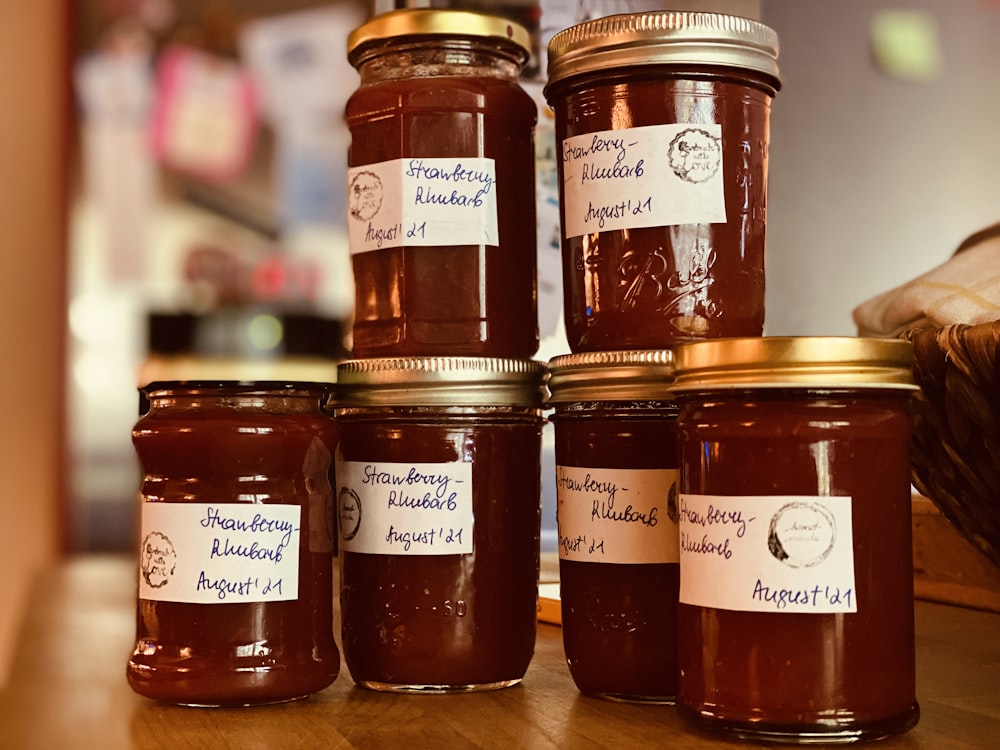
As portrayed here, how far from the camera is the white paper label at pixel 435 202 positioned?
873 millimetres

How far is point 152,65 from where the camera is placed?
290 cm

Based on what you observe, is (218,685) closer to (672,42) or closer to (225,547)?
(225,547)

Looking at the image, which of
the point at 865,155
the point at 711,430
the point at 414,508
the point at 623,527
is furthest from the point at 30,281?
the point at 711,430

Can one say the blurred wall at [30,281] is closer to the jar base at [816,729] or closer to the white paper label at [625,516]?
the white paper label at [625,516]

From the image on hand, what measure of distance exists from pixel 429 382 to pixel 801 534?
29cm

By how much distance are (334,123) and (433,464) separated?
2176mm

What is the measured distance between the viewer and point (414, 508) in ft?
2.72

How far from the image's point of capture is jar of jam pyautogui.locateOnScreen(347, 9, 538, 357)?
0.88m

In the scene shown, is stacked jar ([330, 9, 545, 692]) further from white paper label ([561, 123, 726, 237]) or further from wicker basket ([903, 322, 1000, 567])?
wicker basket ([903, 322, 1000, 567])

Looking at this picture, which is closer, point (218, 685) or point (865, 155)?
point (218, 685)

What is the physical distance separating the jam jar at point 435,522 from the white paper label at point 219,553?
0.08m

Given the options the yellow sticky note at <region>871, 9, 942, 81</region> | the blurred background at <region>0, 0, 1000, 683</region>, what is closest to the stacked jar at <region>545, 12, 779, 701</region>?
the yellow sticky note at <region>871, 9, 942, 81</region>

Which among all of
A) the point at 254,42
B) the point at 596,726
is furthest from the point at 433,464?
the point at 254,42

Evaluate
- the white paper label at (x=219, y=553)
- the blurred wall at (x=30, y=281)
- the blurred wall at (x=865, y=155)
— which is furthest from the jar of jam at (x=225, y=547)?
the blurred wall at (x=30, y=281)
